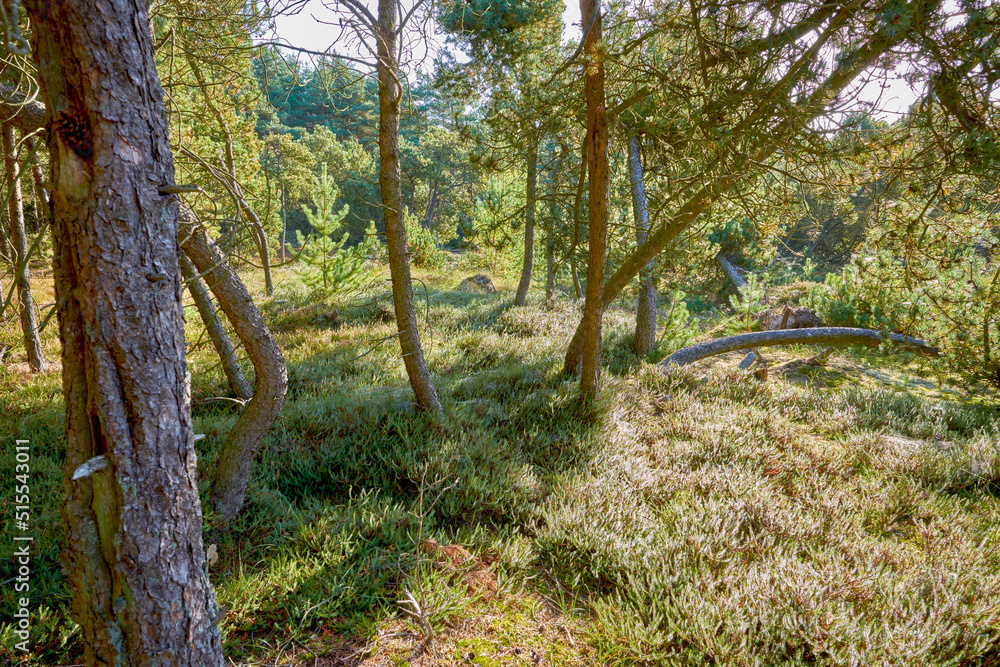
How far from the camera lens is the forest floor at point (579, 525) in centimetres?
262

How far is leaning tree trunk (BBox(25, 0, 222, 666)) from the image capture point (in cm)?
156

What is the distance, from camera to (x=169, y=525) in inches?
71.6

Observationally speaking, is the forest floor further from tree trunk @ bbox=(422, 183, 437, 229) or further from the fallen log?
tree trunk @ bbox=(422, 183, 437, 229)

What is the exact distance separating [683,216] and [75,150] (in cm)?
505

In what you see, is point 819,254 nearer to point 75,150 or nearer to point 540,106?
point 540,106

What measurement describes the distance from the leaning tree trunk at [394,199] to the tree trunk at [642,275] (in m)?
4.31

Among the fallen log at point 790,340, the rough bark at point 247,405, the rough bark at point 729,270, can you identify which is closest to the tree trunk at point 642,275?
the fallen log at point 790,340

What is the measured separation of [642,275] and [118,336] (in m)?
7.09

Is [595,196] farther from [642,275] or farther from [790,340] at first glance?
[790,340]

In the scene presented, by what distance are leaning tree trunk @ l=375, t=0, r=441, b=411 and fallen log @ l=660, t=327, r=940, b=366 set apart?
4508 mm

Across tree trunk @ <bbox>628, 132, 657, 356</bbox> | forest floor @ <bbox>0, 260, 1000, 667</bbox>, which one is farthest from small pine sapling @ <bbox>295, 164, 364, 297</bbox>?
tree trunk @ <bbox>628, 132, 657, 356</bbox>

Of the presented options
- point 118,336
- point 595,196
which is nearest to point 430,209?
point 595,196

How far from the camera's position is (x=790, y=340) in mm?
7668

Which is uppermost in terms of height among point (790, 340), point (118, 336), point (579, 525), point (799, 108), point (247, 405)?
point (799, 108)
